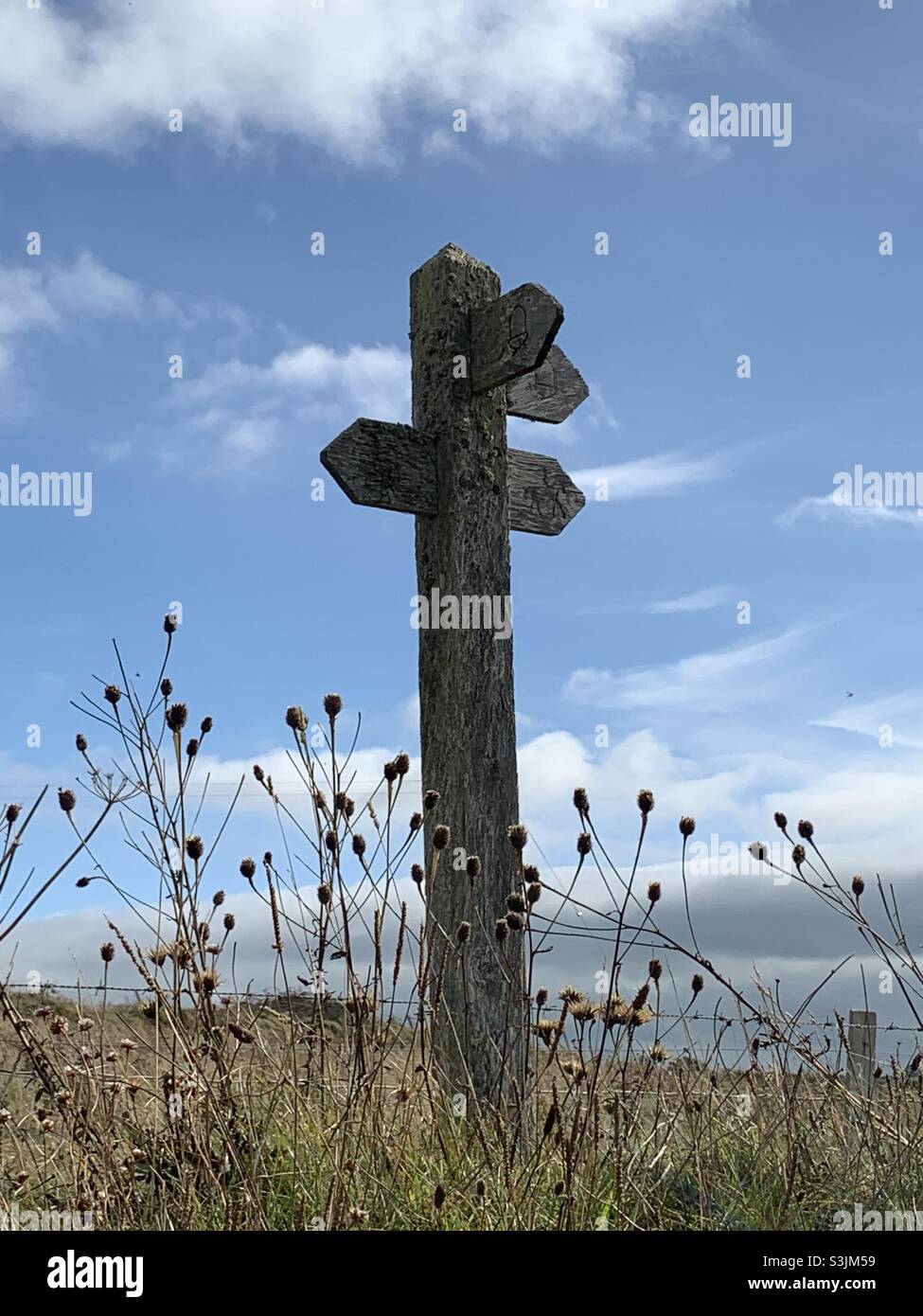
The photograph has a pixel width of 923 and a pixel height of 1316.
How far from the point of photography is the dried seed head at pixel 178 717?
2930mm

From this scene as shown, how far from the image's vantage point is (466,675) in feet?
14.1

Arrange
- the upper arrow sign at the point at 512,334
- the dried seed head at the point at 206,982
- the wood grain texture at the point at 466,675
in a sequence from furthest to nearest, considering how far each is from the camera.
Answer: the upper arrow sign at the point at 512,334 < the wood grain texture at the point at 466,675 < the dried seed head at the point at 206,982

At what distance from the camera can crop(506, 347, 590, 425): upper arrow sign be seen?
192 inches

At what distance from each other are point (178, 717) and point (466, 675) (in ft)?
5.03

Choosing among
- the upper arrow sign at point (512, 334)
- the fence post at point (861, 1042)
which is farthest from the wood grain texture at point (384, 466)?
the fence post at point (861, 1042)

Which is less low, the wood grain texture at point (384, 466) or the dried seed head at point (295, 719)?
the wood grain texture at point (384, 466)

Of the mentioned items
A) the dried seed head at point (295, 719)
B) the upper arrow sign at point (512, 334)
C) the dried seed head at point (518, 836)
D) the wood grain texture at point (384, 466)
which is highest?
the upper arrow sign at point (512, 334)

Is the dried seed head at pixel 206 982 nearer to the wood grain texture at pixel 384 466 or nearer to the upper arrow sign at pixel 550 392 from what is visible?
the wood grain texture at pixel 384 466

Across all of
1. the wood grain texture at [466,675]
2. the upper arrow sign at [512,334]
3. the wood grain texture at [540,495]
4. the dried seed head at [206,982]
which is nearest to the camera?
the dried seed head at [206,982]

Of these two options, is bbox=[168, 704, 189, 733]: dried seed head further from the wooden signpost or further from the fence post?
the fence post

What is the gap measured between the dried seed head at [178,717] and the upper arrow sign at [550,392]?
7.67ft

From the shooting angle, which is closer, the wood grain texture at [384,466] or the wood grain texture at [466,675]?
the wood grain texture at [466,675]
